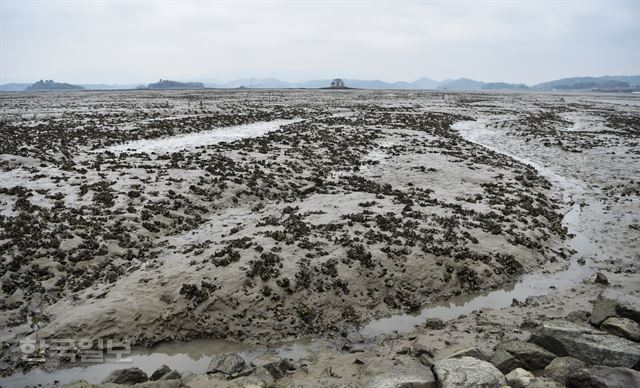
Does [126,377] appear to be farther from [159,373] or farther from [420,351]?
[420,351]

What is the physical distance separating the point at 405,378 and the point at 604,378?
11.1ft

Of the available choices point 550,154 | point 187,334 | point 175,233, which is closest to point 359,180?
point 175,233

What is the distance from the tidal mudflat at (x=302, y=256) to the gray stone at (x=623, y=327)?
836 millimetres

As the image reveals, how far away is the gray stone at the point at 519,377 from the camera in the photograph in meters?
7.23

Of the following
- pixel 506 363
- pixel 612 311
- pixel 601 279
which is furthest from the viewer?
pixel 601 279

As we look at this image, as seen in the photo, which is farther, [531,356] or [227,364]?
[227,364]

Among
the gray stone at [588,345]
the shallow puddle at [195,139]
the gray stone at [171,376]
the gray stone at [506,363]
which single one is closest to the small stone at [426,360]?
the gray stone at [506,363]

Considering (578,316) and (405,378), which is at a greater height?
(405,378)

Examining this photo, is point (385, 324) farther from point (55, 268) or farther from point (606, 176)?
point (606, 176)

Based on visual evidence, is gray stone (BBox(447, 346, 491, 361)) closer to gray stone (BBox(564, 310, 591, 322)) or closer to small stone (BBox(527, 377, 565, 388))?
small stone (BBox(527, 377, 565, 388))

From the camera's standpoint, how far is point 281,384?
8219mm

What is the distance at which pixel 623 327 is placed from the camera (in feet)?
29.1

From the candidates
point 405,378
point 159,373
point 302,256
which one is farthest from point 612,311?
point 159,373

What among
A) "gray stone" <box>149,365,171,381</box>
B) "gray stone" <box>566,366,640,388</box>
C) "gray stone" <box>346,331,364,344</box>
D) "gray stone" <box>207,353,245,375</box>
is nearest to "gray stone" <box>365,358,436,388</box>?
"gray stone" <box>346,331,364,344</box>
